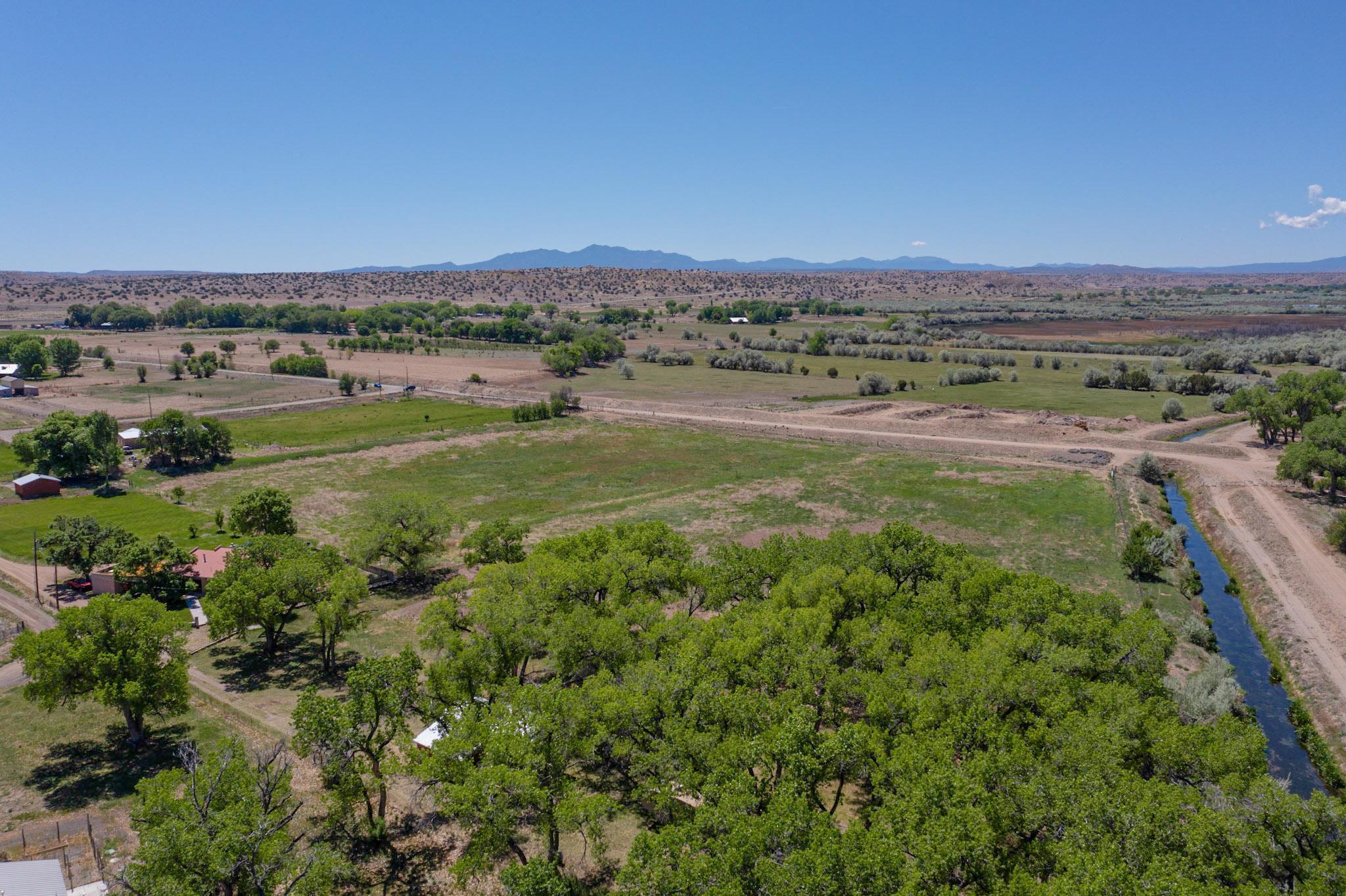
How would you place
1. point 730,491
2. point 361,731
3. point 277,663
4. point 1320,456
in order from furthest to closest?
point 730,491 → point 1320,456 → point 277,663 → point 361,731

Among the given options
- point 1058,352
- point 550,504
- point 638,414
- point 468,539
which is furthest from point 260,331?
point 1058,352

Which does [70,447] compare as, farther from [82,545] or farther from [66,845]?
[66,845]

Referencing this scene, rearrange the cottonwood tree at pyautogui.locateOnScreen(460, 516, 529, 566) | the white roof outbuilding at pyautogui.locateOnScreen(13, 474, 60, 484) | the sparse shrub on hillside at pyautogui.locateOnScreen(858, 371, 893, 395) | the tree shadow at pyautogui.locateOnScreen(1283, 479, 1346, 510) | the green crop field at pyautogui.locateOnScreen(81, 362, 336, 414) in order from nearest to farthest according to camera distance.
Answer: the cottonwood tree at pyautogui.locateOnScreen(460, 516, 529, 566) → the tree shadow at pyautogui.locateOnScreen(1283, 479, 1346, 510) → the white roof outbuilding at pyautogui.locateOnScreen(13, 474, 60, 484) → the green crop field at pyautogui.locateOnScreen(81, 362, 336, 414) → the sparse shrub on hillside at pyautogui.locateOnScreen(858, 371, 893, 395)

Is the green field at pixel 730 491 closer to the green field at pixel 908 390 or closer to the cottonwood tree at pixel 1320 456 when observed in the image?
the cottonwood tree at pixel 1320 456

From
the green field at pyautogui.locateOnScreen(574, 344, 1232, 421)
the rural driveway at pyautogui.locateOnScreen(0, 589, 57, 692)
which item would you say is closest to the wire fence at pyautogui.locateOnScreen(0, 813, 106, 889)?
the rural driveway at pyautogui.locateOnScreen(0, 589, 57, 692)

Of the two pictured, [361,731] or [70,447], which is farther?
[70,447]

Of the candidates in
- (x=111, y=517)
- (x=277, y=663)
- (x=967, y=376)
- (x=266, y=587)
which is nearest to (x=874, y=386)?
(x=967, y=376)

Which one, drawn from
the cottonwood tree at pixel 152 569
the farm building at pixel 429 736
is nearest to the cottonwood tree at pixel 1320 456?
the farm building at pixel 429 736

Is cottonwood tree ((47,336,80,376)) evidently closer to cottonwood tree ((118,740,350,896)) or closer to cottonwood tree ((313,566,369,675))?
cottonwood tree ((313,566,369,675))
